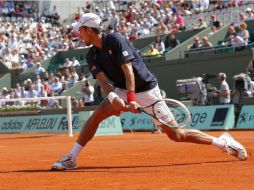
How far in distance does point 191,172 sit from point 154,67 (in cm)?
2029

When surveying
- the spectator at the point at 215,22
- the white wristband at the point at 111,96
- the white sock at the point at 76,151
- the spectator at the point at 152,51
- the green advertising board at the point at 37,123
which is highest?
the white wristband at the point at 111,96

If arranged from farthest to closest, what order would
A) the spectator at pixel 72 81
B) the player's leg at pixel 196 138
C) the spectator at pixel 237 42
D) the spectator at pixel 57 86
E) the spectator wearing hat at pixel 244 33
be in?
the spectator at pixel 72 81, the spectator at pixel 57 86, the spectator at pixel 237 42, the spectator wearing hat at pixel 244 33, the player's leg at pixel 196 138

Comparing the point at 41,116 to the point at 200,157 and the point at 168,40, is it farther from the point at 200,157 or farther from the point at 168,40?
the point at 200,157

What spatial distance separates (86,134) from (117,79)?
89 centimetres

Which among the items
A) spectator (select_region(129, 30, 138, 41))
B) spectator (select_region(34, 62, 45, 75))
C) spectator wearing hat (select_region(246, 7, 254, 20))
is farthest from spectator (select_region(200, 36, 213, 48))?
spectator (select_region(34, 62, 45, 75))

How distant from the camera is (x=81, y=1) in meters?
44.5

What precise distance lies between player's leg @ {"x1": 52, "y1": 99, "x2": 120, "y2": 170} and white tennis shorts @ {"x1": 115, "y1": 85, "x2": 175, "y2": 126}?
239 mm

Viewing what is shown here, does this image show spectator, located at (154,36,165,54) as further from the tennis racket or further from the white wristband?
the white wristband

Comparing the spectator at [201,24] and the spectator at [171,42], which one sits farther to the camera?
the spectator at [201,24]

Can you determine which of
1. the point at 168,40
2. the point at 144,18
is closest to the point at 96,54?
the point at 168,40

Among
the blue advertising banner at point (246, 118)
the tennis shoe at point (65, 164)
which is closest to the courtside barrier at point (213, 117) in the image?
the blue advertising banner at point (246, 118)

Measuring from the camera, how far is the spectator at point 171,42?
28.1 metres

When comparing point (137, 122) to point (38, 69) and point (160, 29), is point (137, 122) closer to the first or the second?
point (160, 29)

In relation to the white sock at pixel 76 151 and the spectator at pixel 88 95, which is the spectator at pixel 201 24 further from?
the white sock at pixel 76 151
